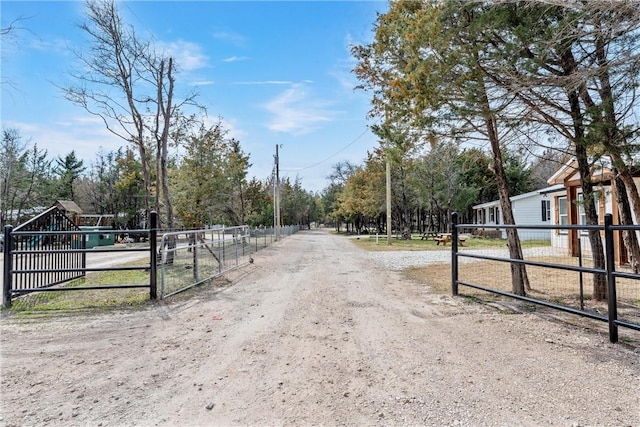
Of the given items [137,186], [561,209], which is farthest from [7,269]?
[137,186]

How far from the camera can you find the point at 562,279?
803 centimetres

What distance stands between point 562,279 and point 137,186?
3372cm

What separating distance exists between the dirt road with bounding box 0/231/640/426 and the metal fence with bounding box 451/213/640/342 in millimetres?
419

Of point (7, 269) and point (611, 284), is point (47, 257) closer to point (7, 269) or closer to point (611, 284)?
point (7, 269)

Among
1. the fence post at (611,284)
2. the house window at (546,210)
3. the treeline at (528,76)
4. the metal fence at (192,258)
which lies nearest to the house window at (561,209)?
the house window at (546,210)

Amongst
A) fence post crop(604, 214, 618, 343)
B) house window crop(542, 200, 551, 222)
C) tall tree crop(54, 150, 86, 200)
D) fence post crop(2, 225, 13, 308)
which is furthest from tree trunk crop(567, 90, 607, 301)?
tall tree crop(54, 150, 86, 200)

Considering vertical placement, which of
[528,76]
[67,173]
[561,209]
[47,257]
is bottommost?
[47,257]

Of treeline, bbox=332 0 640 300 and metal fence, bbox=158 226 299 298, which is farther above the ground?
treeline, bbox=332 0 640 300

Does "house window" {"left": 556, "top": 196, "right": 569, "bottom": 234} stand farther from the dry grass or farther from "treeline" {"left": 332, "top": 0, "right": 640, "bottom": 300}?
"treeline" {"left": 332, "top": 0, "right": 640, "bottom": 300}

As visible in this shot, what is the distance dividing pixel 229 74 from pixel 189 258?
6192 millimetres

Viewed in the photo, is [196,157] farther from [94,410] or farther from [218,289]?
[94,410]

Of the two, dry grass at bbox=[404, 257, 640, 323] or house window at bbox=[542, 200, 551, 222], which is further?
house window at bbox=[542, 200, 551, 222]

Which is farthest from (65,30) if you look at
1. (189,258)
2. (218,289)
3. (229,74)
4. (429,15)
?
(429,15)

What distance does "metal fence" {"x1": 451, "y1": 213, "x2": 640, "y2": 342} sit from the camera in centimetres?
388
